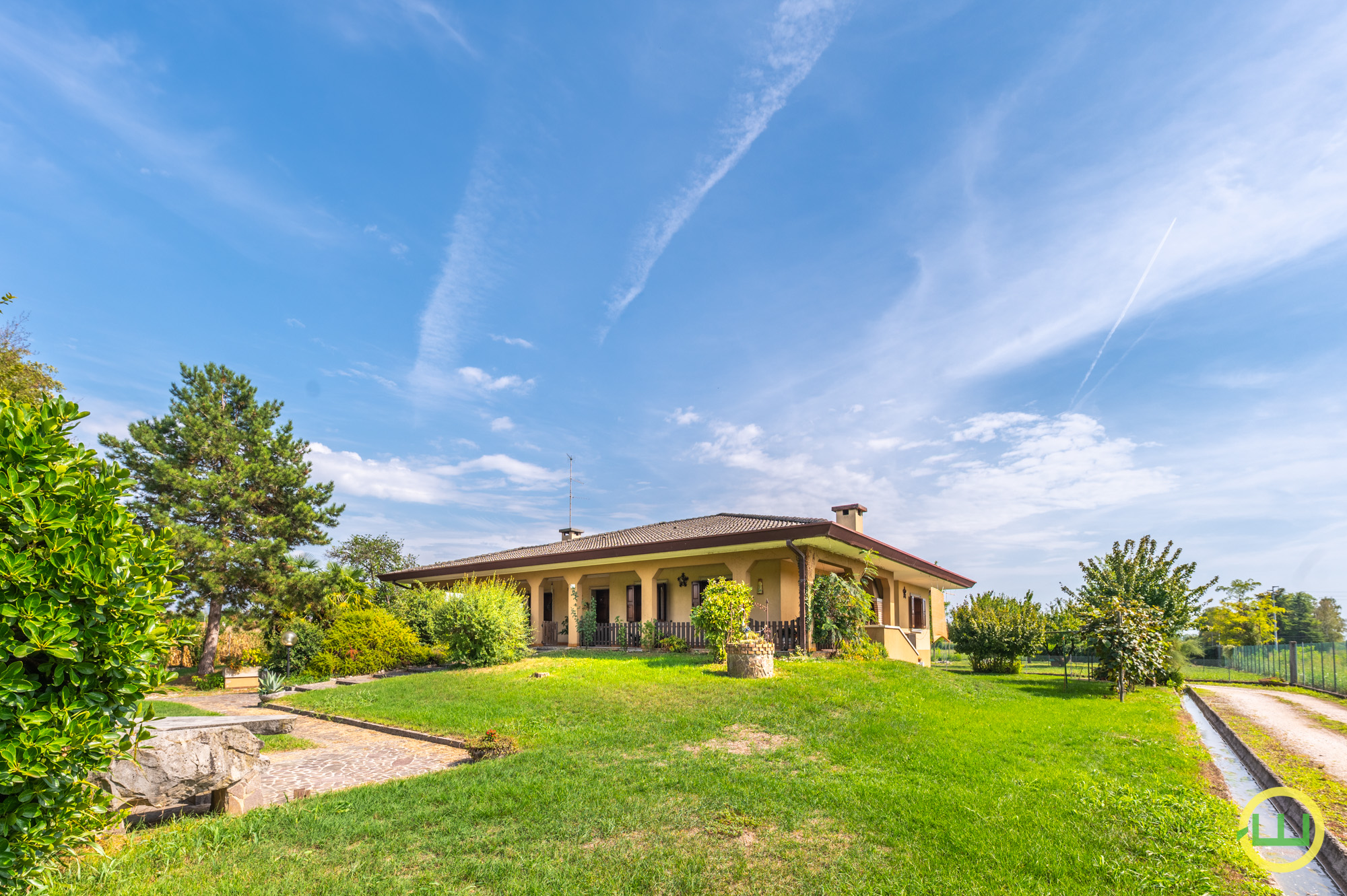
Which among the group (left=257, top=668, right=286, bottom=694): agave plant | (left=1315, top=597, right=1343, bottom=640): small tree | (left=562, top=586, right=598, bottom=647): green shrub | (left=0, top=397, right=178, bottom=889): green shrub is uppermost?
(left=0, top=397, right=178, bottom=889): green shrub

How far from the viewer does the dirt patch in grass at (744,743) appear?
744cm

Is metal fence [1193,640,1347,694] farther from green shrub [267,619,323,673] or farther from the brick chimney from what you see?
green shrub [267,619,323,673]

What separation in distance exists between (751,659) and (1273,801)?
7302 millimetres

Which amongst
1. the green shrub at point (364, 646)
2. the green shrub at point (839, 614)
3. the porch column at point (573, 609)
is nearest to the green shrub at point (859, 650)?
the green shrub at point (839, 614)

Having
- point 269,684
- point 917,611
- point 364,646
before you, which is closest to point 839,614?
point 364,646

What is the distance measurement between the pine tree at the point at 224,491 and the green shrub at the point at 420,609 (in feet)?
17.4

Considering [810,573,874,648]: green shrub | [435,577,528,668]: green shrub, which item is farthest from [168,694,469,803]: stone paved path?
[810,573,874,648]: green shrub

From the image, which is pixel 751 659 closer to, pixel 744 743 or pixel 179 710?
pixel 744 743

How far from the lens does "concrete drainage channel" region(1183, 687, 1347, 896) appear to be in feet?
14.6

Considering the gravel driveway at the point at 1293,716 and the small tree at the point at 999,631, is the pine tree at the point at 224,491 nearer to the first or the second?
the small tree at the point at 999,631

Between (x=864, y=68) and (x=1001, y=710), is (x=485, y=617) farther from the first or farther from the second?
(x=864, y=68)

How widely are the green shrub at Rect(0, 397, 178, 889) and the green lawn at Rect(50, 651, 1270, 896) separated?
746 mm

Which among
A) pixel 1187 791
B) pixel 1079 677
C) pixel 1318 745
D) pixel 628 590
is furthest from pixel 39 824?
pixel 1079 677

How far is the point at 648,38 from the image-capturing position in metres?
10.9
